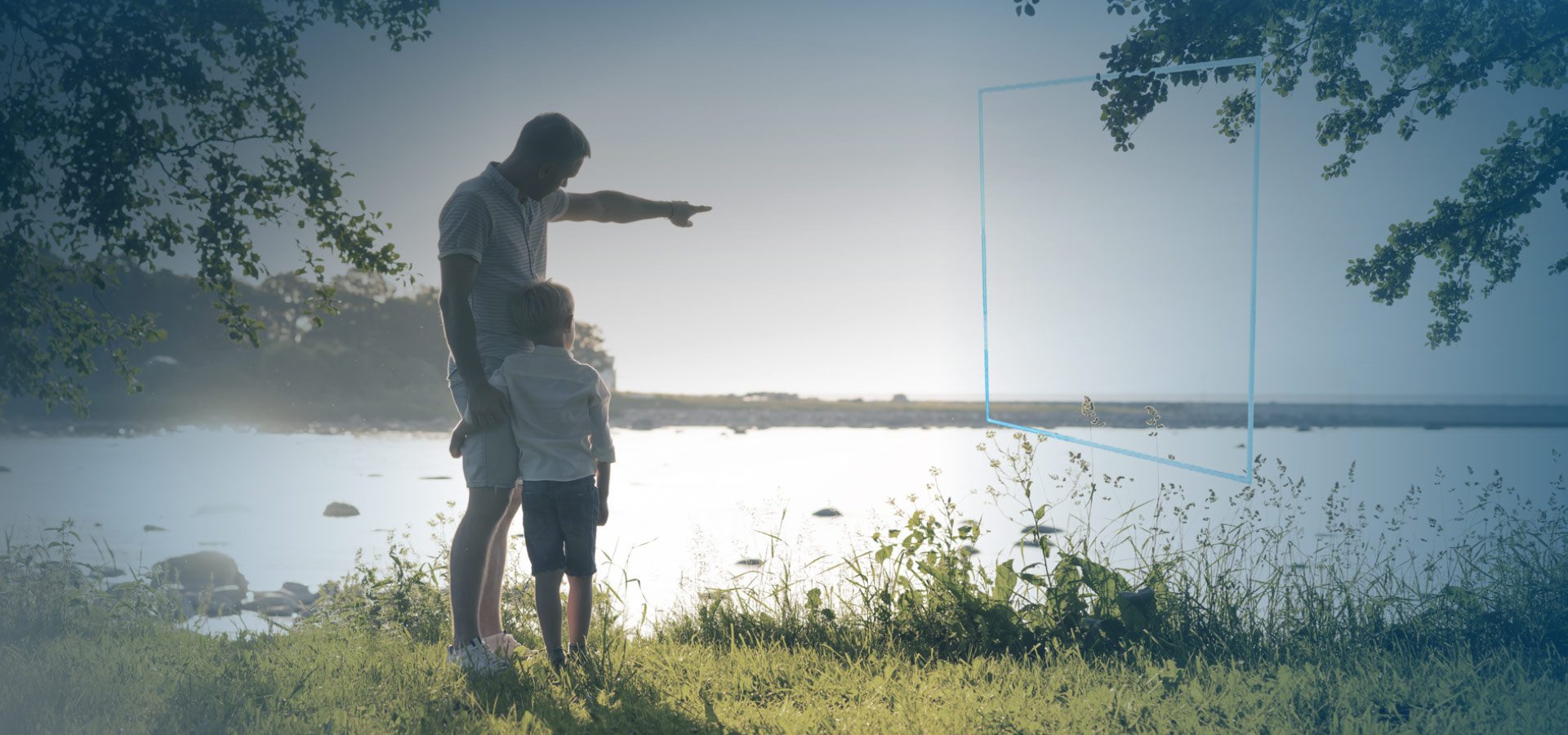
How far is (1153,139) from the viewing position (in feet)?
10.3

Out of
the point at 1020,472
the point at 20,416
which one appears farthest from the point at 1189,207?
the point at 20,416

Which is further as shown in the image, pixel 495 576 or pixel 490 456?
pixel 495 576

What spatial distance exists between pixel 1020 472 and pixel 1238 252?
124cm

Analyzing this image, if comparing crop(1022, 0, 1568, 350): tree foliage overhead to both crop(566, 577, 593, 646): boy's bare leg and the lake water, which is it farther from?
crop(566, 577, 593, 646): boy's bare leg

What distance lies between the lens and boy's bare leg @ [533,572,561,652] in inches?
87.7

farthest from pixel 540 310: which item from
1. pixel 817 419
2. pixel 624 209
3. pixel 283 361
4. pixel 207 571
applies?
pixel 817 419

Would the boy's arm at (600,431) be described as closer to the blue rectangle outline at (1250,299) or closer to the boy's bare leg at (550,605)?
the boy's bare leg at (550,605)

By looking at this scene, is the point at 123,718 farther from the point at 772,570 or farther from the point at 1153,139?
the point at 1153,139

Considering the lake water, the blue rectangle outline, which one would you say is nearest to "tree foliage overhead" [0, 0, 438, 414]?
the lake water

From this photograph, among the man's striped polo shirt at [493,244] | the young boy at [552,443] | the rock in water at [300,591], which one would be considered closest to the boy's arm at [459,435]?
the young boy at [552,443]

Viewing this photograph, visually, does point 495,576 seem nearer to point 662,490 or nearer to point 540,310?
point 540,310

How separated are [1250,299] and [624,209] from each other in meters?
2.42

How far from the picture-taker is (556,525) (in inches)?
88.7

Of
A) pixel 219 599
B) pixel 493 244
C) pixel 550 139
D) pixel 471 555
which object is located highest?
pixel 550 139
